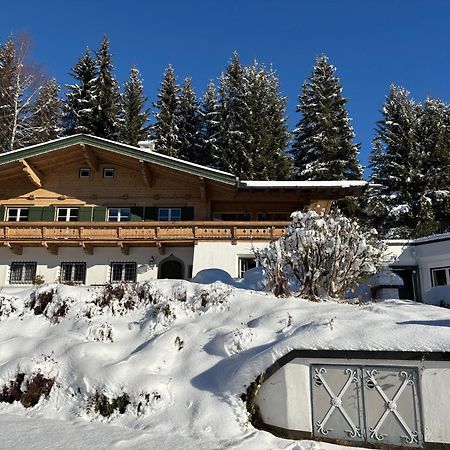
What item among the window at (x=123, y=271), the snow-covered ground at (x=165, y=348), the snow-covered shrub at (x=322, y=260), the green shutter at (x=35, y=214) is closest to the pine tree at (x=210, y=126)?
the green shutter at (x=35, y=214)

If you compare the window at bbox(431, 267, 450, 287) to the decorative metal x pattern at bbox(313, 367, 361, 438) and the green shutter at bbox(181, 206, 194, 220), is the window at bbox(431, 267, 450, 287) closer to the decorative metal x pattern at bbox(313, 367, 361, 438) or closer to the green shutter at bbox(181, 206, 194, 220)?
the green shutter at bbox(181, 206, 194, 220)

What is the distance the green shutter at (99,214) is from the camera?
21.9m

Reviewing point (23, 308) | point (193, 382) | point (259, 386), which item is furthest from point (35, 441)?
point (23, 308)

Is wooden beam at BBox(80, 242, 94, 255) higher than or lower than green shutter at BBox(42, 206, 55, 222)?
lower

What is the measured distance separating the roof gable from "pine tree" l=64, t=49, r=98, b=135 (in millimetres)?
13837

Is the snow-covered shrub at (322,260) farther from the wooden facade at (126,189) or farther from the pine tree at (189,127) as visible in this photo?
the pine tree at (189,127)

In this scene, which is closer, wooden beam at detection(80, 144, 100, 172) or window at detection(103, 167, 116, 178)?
wooden beam at detection(80, 144, 100, 172)

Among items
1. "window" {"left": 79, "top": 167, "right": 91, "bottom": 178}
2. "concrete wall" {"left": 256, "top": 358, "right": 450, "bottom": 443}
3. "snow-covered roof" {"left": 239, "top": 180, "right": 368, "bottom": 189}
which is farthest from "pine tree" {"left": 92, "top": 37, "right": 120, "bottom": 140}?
"concrete wall" {"left": 256, "top": 358, "right": 450, "bottom": 443}

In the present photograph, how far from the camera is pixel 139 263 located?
19.9 metres

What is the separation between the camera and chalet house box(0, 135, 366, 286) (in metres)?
19.2

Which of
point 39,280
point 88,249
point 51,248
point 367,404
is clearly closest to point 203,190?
point 88,249

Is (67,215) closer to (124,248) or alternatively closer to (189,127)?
(124,248)

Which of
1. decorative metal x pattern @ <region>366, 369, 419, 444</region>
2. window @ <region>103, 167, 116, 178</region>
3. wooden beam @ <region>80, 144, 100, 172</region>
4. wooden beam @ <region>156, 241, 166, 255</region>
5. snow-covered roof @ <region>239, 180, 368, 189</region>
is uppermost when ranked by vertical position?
wooden beam @ <region>80, 144, 100, 172</region>

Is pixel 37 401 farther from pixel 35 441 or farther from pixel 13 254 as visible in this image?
pixel 13 254
